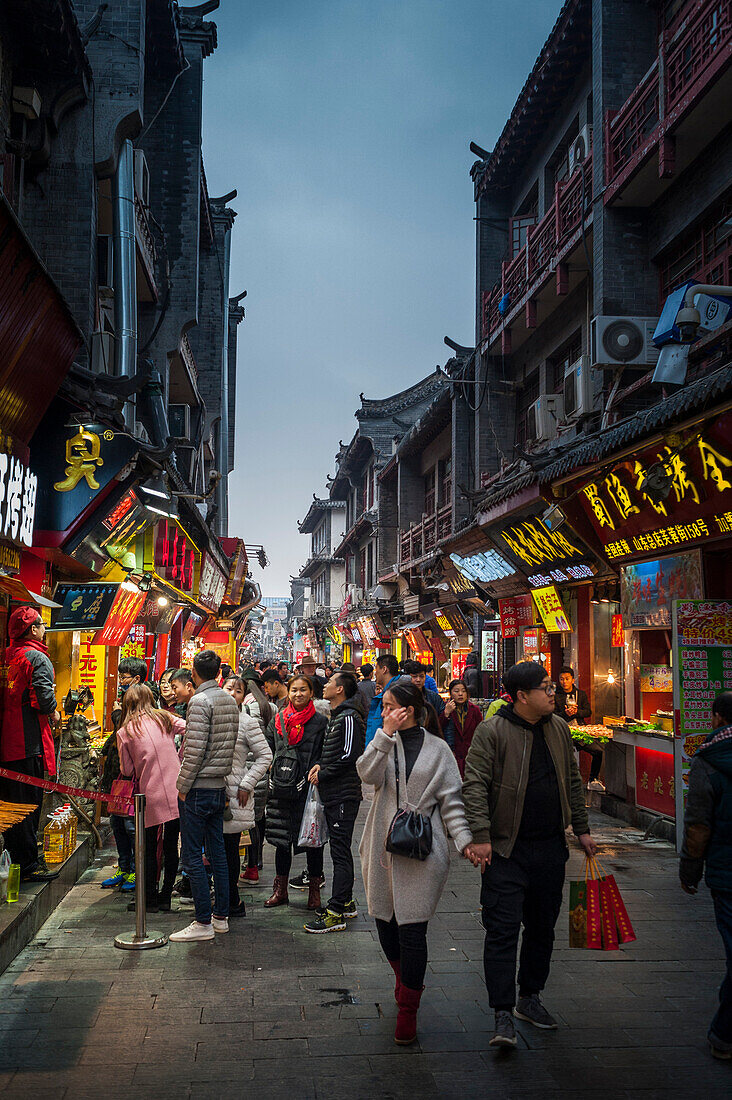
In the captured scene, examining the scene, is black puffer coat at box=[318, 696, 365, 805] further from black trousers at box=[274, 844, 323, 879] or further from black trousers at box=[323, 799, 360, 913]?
black trousers at box=[274, 844, 323, 879]

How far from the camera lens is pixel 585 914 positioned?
4.46 meters

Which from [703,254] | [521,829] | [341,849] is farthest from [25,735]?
[703,254]

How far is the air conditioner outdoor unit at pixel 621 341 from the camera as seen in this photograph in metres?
11.3

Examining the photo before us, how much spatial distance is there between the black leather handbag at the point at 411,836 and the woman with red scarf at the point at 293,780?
253 cm

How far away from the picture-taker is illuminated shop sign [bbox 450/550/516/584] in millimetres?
15242

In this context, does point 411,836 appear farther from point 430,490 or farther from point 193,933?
point 430,490

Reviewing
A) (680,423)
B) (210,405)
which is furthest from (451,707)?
(210,405)

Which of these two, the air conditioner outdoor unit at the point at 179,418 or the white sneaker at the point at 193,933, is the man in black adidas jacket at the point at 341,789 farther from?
the air conditioner outdoor unit at the point at 179,418

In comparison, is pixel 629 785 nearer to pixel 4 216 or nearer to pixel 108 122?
pixel 4 216

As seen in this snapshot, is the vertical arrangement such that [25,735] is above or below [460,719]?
above

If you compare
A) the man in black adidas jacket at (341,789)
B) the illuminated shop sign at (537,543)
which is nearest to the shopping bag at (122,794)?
the man in black adidas jacket at (341,789)

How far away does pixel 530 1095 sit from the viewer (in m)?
3.69

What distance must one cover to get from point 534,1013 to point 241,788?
270 centimetres

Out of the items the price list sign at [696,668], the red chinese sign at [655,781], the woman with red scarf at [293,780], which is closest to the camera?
the woman with red scarf at [293,780]
